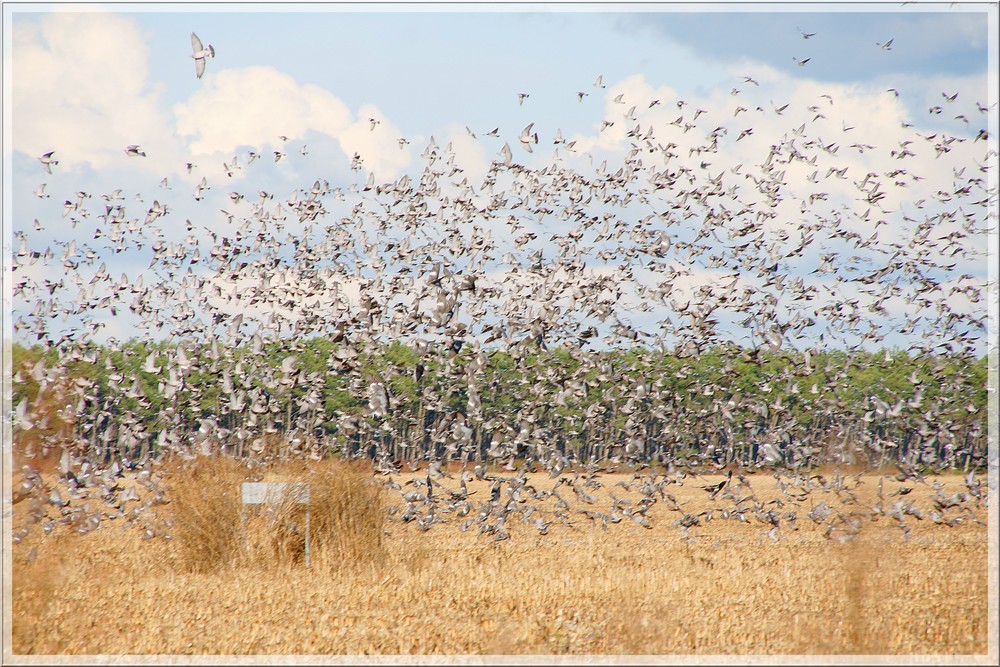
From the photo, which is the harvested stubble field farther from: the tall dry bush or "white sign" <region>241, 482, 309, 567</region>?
"white sign" <region>241, 482, 309, 567</region>

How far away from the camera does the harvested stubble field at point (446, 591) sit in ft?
32.1

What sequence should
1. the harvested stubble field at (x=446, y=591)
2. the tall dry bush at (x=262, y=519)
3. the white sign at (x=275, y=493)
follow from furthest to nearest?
the tall dry bush at (x=262, y=519), the white sign at (x=275, y=493), the harvested stubble field at (x=446, y=591)

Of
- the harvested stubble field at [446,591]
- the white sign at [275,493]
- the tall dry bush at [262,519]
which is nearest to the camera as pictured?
the harvested stubble field at [446,591]

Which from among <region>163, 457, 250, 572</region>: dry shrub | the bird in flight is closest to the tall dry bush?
<region>163, 457, 250, 572</region>: dry shrub

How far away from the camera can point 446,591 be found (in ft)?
41.9

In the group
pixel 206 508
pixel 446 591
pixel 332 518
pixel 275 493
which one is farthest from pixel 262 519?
pixel 446 591

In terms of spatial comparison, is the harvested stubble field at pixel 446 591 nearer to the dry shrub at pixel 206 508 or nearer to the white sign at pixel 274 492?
the dry shrub at pixel 206 508

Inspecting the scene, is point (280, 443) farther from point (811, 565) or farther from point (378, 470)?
point (811, 565)

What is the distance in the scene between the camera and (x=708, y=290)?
1561cm

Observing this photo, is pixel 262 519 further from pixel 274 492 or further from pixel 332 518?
pixel 332 518

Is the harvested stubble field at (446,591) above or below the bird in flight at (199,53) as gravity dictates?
below

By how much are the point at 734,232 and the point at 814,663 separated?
832 centimetres

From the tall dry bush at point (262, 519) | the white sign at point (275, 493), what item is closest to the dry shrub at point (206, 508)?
the tall dry bush at point (262, 519)

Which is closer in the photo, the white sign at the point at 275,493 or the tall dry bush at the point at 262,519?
the white sign at the point at 275,493
